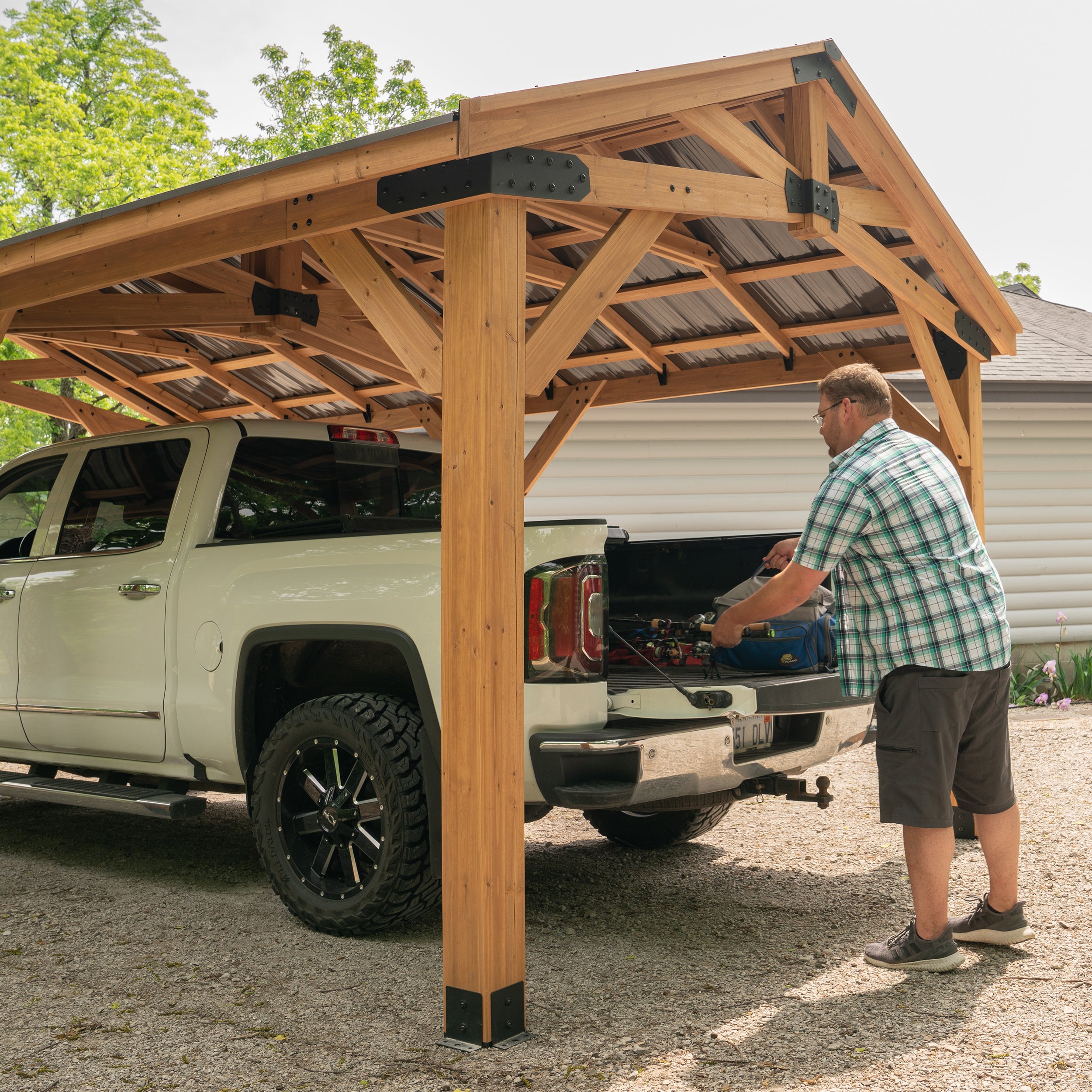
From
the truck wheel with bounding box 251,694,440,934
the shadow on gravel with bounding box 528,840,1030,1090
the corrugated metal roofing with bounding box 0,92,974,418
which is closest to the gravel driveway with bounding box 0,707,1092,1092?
the shadow on gravel with bounding box 528,840,1030,1090

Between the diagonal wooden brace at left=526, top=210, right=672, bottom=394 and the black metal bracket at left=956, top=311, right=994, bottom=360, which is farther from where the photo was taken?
the black metal bracket at left=956, top=311, right=994, bottom=360

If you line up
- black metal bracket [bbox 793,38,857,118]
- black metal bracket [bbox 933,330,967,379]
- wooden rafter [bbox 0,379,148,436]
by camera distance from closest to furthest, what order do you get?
1. black metal bracket [bbox 793,38,857,118]
2. black metal bracket [bbox 933,330,967,379]
3. wooden rafter [bbox 0,379,148,436]

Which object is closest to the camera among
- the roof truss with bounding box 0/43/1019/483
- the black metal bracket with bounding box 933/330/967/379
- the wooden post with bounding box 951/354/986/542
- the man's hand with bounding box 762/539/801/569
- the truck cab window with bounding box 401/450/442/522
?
the roof truss with bounding box 0/43/1019/483

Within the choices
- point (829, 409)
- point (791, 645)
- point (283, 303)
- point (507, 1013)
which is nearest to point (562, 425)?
point (283, 303)

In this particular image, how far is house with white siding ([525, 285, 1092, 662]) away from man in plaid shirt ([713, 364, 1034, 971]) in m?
6.58

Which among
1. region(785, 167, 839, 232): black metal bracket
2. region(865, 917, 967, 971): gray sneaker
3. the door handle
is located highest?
region(785, 167, 839, 232): black metal bracket

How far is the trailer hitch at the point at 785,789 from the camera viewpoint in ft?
15.0

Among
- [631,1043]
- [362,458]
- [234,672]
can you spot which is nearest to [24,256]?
Answer: [362,458]

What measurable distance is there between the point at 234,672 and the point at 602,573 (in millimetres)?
1732

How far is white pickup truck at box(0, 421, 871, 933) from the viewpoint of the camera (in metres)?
4.03

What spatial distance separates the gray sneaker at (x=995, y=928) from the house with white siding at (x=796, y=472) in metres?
6.55

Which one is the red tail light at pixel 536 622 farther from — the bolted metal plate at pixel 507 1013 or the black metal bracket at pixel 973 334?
the black metal bracket at pixel 973 334

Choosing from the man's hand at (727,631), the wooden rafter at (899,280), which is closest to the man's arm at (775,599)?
the man's hand at (727,631)

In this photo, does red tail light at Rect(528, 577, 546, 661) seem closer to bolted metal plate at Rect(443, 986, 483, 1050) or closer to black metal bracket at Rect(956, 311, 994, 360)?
bolted metal plate at Rect(443, 986, 483, 1050)
